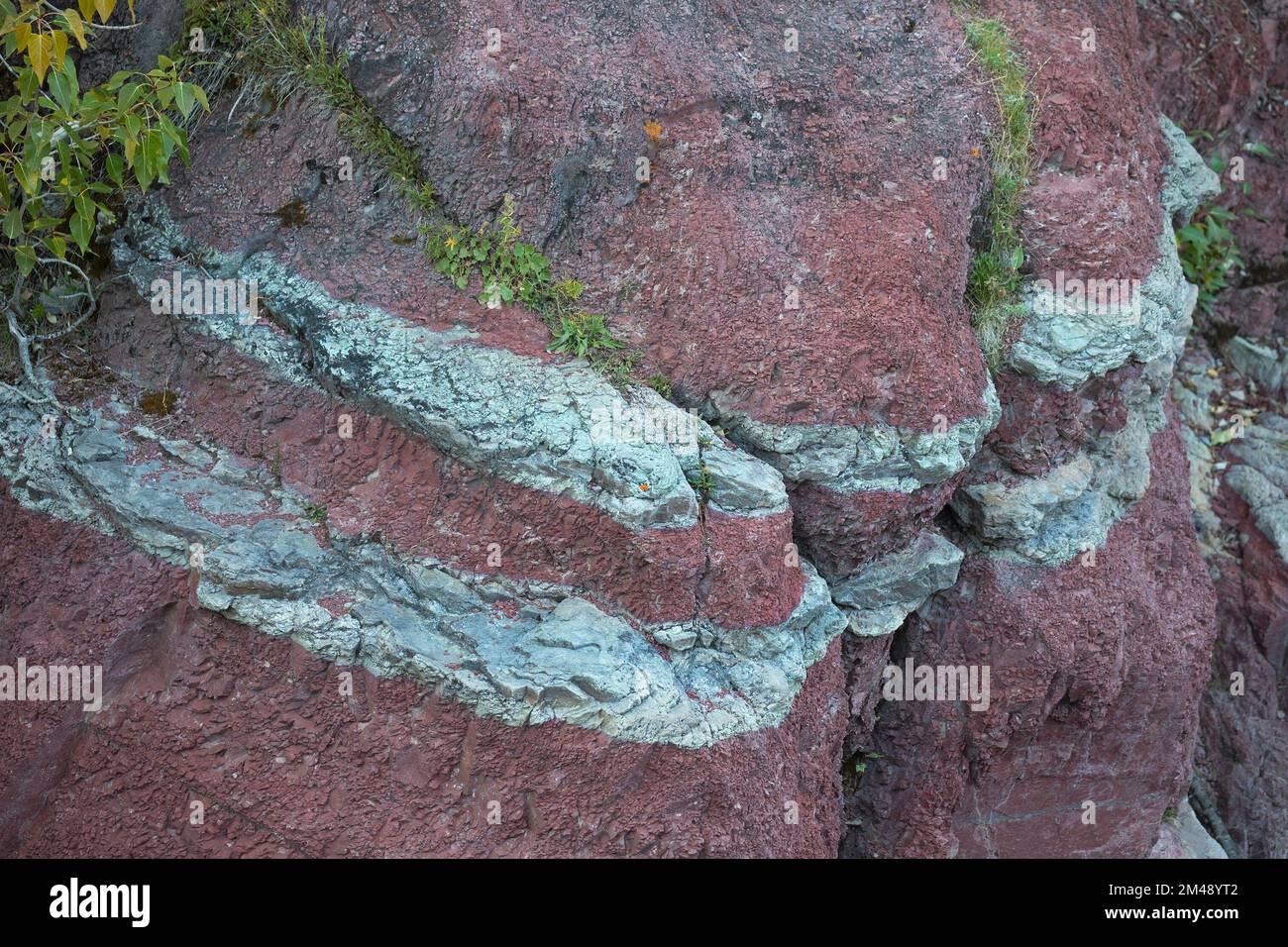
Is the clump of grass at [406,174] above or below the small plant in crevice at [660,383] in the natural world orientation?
above

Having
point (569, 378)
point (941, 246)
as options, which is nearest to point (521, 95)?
point (569, 378)

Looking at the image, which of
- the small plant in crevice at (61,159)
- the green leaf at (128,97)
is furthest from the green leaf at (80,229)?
the green leaf at (128,97)

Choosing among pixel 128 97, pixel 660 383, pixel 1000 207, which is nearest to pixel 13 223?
pixel 128 97

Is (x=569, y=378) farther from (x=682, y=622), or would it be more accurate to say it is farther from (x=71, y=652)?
(x=71, y=652)

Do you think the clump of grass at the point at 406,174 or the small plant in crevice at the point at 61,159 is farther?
the clump of grass at the point at 406,174

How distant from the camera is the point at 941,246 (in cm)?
493

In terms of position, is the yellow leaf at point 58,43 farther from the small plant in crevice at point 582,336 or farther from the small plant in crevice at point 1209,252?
the small plant in crevice at point 1209,252

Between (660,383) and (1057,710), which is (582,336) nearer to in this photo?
(660,383)

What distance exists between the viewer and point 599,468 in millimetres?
4062

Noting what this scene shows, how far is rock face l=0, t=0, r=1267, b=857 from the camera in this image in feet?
13.1

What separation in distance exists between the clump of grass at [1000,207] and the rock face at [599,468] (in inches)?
4.3

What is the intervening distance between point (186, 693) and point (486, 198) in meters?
2.24

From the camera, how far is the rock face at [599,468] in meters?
3.99

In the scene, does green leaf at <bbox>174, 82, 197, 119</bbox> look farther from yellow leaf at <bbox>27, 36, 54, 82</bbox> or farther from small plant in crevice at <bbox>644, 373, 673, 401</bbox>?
small plant in crevice at <bbox>644, 373, 673, 401</bbox>
